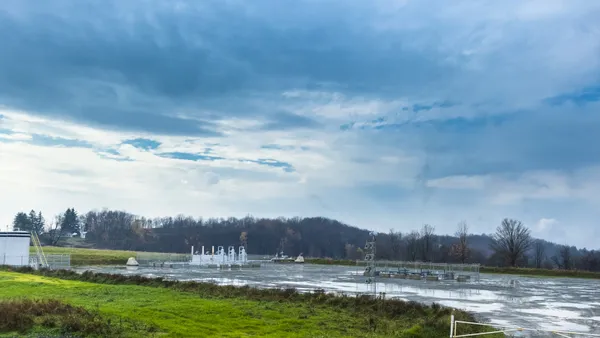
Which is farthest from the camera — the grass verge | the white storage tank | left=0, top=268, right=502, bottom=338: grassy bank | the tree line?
the tree line

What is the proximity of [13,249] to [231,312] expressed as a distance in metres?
38.8

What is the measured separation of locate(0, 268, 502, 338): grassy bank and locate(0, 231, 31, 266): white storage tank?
70.6 feet

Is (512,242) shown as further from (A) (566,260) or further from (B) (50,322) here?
(B) (50,322)

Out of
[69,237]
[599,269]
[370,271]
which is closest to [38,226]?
[69,237]

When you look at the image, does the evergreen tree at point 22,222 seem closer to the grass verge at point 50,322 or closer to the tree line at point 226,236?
the tree line at point 226,236

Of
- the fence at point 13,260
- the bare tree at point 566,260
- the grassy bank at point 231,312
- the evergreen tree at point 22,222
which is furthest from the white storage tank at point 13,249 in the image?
the evergreen tree at point 22,222

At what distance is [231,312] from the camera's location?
1952cm

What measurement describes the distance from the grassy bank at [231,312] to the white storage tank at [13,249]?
70.6 ft

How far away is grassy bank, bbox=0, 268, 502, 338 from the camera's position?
15.7 meters

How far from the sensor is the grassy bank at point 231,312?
617 inches

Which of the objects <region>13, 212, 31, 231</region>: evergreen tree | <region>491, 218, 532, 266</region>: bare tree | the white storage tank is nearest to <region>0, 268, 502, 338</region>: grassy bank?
the white storage tank

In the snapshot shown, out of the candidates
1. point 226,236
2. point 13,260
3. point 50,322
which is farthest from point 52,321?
point 226,236

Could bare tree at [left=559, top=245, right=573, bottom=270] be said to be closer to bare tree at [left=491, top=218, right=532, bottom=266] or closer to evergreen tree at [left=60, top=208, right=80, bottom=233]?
A: bare tree at [left=491, top=218, right=532, bottom=266]

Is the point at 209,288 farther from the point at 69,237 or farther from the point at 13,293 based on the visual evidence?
the point at 69,237
